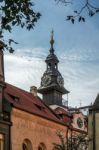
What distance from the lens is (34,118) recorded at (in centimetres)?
5259

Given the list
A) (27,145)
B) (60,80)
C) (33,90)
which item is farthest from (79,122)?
(60,80)

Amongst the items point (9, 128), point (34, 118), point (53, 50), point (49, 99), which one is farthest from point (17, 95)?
point (53, 50)

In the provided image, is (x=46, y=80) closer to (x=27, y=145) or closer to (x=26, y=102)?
(x=26, y=102)

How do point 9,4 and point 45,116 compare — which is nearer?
point 9,4

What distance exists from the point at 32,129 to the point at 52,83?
1491 inches

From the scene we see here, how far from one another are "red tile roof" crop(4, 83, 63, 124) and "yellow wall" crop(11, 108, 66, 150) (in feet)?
1.81

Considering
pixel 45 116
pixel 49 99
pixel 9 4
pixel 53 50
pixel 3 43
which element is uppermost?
pixel 53 50

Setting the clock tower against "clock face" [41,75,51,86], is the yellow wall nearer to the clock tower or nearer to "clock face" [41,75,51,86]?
the clock tower

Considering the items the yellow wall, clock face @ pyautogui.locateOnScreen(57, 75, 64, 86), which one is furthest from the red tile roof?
clock face @ pyautogui.locateOnScreen(57, 75, 64, 86)

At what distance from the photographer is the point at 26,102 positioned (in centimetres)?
5497

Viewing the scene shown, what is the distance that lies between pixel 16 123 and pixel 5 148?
292 centimetres

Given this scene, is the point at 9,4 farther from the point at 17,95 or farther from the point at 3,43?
the point at 17,95

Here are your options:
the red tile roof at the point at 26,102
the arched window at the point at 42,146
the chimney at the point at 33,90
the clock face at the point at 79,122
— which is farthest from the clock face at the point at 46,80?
the arched window at the point at 42,146

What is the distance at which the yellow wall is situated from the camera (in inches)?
1926
